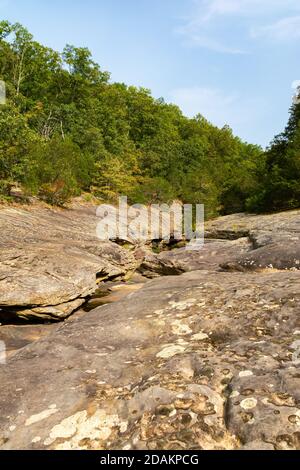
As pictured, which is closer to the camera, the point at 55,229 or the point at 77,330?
the point at 77,330

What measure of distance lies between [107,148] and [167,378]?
47374 mm

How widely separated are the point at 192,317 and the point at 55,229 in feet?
33.8

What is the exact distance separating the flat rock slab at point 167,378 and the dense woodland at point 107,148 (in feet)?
43.3

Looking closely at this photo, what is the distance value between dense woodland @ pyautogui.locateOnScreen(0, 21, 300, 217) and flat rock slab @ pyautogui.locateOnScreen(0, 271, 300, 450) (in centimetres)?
1319

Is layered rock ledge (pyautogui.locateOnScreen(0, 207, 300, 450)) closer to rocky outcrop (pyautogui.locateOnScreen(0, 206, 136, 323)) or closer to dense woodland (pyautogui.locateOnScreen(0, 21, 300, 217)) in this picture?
rocky outcrop (pyautogui.locateOnScreen(0, 206, 136, 323))

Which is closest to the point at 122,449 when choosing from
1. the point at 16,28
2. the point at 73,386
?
the point at 73,386

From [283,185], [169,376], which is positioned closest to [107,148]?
[283,185]

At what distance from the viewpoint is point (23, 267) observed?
936 cm

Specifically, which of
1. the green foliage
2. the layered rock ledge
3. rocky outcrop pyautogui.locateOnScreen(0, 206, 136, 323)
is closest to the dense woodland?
the green foliage

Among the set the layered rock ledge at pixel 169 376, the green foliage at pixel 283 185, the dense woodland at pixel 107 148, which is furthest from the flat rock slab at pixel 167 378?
the green foliage at pixel 283 185

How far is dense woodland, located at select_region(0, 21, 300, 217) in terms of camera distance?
20.2 meters

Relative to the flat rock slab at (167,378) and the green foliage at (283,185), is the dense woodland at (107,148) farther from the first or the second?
the flat rock slab at (167,378)

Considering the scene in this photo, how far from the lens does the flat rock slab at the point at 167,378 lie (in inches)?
130
